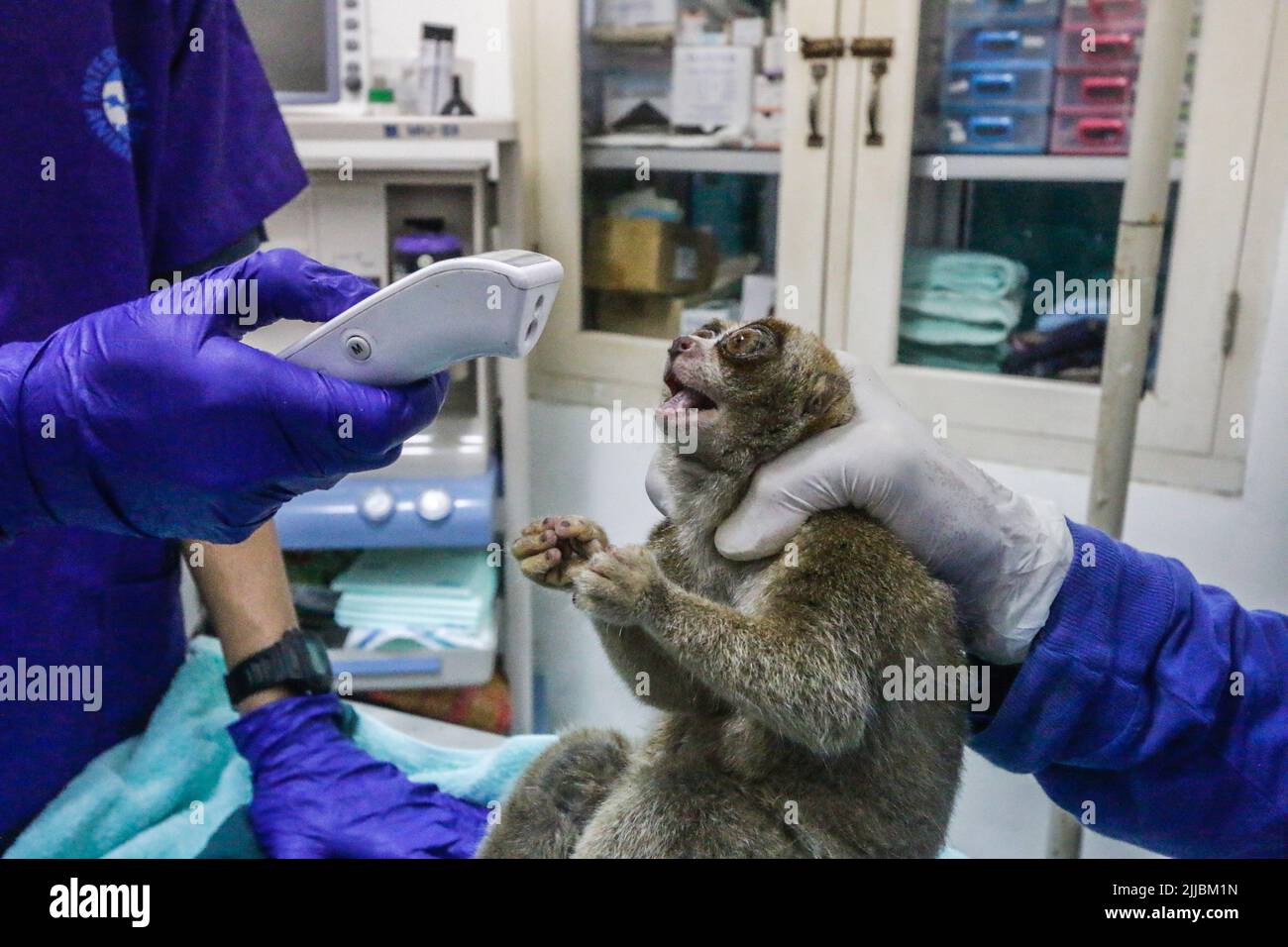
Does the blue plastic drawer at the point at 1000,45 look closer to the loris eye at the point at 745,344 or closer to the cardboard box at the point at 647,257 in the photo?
the cardboard box at the point at 647,257

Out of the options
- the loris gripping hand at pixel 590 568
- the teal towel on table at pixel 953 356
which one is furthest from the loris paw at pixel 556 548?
the teal towel on table at pixel 953 356

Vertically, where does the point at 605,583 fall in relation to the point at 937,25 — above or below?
below

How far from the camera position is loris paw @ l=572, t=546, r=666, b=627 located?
958mm

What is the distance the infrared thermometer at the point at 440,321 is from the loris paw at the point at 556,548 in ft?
0.64

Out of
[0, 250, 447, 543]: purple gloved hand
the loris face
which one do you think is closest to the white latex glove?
the loris face

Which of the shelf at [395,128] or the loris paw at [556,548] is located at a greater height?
the shelf at [395,128]

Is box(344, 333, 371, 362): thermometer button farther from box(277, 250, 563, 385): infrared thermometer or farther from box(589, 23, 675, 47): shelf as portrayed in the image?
box(589, 23, 675, 47): shelf

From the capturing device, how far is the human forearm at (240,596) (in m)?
1.50

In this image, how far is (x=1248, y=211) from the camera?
1.90 metres

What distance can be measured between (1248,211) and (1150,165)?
0.57m

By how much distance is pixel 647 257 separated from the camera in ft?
9.12

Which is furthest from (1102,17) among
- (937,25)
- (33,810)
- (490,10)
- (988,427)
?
(33,810)
